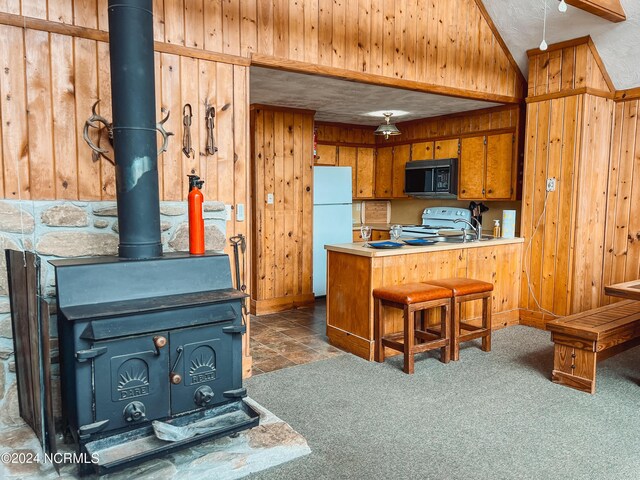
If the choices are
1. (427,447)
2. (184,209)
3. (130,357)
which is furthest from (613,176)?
(130,357)

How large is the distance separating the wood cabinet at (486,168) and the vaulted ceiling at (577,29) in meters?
1.03

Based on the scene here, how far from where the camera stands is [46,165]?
8.30 ft

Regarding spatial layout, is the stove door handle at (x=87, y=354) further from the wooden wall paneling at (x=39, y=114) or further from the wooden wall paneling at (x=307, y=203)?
the wooden wall paneling at (x=307, y=203)

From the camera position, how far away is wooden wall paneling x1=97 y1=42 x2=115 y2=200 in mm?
2645

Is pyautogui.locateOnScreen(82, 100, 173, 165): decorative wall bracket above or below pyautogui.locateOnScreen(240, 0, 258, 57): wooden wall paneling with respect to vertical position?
below

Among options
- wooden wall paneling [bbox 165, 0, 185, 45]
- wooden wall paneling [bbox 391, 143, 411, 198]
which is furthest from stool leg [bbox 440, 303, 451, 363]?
wooden wall paneling [bbox 391, 143, 411, 198]

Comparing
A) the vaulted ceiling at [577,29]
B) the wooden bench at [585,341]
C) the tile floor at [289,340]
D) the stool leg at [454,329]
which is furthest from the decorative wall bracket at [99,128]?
the vaulted ceiling at [577,29]

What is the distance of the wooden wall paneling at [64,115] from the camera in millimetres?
2521

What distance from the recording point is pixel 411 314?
3.47 metres

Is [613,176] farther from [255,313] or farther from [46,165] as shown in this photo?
[46,165]

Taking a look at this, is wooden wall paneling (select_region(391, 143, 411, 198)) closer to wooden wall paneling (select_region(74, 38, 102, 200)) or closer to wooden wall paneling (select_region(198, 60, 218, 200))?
wooden wall paneling (select_region(198, 60, 218, 200))

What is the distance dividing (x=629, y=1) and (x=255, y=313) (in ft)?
14.1

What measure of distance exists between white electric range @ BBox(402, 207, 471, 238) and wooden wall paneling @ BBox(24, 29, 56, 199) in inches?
163

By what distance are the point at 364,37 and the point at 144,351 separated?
111 inches
